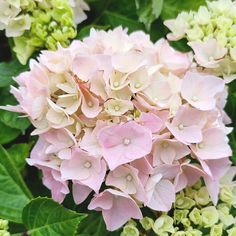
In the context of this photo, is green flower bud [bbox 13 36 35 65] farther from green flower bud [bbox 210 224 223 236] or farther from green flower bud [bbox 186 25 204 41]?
green flower bud [bbox 210 224 223 236]

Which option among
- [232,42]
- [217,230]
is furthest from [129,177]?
[232,42]

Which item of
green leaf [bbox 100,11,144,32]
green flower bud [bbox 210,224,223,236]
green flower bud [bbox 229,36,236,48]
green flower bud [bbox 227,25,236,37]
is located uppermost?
green flower bud [bbox 227,25,236,37]

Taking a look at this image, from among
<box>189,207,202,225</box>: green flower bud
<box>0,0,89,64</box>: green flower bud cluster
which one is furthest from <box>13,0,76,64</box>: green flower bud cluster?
<box>189,207,202,225</box>: green flower bud

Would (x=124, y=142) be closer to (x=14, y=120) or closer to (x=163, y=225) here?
(x=163, y=225)

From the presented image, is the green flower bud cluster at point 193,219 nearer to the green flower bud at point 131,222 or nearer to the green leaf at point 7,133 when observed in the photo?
the green flower bud at point 131,222

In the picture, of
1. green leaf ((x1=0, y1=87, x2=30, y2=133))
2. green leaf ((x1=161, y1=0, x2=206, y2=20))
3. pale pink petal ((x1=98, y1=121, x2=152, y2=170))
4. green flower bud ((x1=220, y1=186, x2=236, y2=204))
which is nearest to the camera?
pale pink petal ((x1=98, y1=121, x2=152, y2=170))

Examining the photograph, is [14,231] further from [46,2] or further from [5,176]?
[46,2]
